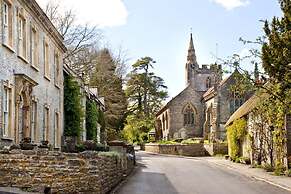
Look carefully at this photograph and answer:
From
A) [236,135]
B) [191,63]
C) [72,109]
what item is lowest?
[236,135]

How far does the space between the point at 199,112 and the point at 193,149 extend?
70.3 feet

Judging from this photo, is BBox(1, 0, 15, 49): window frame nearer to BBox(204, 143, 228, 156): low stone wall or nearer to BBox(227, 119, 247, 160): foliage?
BBox(227, 119, 247, 160): foliage

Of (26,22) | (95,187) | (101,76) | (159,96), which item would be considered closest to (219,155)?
(101,76)

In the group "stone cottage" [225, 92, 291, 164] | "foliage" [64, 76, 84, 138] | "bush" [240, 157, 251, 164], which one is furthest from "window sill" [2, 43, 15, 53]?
"bush" [240, 157, 251, 164]

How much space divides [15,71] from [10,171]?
22.4 ft

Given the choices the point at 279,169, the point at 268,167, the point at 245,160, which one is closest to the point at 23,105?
the point at 279,169

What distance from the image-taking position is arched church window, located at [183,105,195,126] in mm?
88000

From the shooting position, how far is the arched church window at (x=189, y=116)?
88.0 metres

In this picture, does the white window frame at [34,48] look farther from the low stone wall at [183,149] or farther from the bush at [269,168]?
the low stone wall at [183,149]

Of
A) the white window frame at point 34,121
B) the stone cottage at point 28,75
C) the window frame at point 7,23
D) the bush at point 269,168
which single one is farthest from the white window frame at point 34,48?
the bush at point 269,168

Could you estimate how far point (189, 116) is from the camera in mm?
88125

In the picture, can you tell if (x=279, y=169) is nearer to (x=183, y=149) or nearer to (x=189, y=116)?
(x=183, y=149)

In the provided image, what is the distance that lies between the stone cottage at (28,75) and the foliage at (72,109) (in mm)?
3159

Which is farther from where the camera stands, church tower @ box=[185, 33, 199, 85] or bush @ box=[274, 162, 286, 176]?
church tower @ box=[185, 33, 199, 85]
